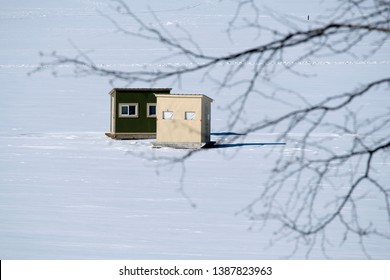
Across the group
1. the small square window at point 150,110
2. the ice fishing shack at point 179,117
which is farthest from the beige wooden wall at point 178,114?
the small square window at point 150,110

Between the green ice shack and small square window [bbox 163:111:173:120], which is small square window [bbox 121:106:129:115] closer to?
the green ice shack

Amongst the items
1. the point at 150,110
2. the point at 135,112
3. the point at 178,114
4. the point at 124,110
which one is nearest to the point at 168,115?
the point at 178,114

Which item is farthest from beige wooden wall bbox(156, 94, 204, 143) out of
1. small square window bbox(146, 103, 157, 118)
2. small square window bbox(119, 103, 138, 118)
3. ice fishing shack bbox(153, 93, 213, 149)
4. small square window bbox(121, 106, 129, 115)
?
small square window bbox(121, 106, 129, 115)

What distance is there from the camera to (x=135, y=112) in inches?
983

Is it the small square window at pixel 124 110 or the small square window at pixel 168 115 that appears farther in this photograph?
the small square window at pixel 124 110

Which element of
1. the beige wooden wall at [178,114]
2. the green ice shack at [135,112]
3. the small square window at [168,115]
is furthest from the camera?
the green ice shack at [135,112]

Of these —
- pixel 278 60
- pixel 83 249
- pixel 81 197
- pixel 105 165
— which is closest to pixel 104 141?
pixel 105 165

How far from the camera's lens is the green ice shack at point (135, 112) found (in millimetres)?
24922

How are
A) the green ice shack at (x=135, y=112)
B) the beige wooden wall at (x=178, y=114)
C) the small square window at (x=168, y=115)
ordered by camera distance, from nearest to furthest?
1. the beige wooden wall at (x=178, y=114)
2. the small square window at (x=168, y=115)
3. the green ice shack at (x=135, y=112)

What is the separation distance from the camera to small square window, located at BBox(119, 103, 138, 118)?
2497cm

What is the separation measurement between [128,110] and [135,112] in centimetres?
28

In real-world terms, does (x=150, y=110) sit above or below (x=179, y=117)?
above

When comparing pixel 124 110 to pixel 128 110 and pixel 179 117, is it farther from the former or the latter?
pixel 179 117

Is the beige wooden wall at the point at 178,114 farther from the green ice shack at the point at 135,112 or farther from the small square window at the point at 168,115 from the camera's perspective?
the green ice shack at the point at 135,112
